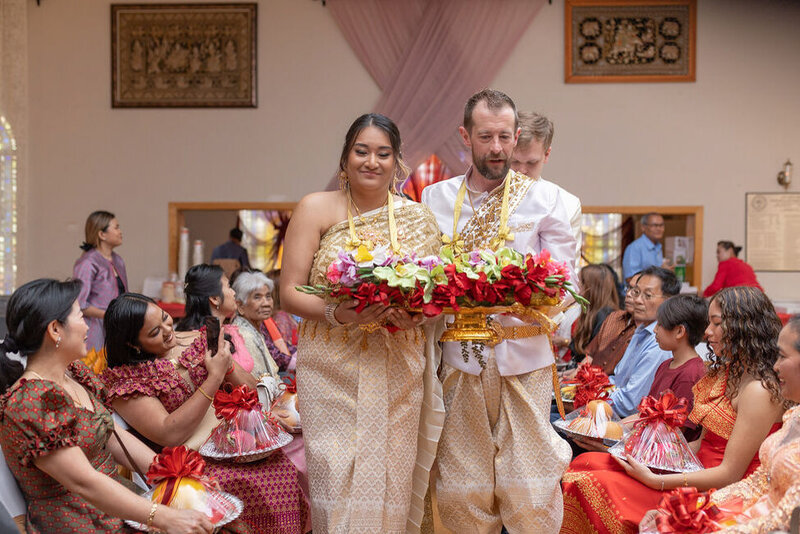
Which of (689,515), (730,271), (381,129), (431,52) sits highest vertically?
(431,52)

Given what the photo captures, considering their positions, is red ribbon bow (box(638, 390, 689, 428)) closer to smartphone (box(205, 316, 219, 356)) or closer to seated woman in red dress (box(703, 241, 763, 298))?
smartphone (box(205, 316, 219, 356))

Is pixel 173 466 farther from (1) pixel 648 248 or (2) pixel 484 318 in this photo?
(1) pixel 648 248

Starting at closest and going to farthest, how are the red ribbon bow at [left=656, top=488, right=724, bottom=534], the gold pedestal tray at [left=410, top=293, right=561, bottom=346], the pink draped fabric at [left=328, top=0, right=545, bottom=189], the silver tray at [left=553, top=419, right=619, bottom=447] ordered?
1. the red ribbon bow at [left=656, top=488, right=724, bottom=534]
2. the gold pedestal tray at [left=410, top=293, right=561, bottom=346]
3. the silver tray at [left=553, top=419, right=619, bottom=447]
4. the pink draped fabric at [left=328, top=0, right=545, bottom=189]

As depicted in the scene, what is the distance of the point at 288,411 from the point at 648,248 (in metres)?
8.14

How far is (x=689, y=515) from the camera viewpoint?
241 centimetres

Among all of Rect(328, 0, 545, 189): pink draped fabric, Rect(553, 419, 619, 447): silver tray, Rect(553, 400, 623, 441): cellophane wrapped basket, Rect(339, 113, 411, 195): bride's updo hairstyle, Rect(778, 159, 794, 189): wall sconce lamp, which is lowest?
Rect(553, 419, 619, 447): silver tray

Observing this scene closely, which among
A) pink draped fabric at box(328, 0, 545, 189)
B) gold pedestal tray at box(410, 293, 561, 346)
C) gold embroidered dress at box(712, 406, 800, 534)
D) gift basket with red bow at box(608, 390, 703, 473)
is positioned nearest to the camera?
gold embroidered dress at box(712, 406, 800, 534)

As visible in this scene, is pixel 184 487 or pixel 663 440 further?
pixel 663 440

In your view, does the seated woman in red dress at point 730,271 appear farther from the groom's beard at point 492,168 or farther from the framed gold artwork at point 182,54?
the groom's beard at point 492,168

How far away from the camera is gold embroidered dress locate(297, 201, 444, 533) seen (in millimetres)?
2959

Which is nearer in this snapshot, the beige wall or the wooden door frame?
the beige wall

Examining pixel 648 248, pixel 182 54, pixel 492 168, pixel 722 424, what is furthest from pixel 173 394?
pixel 182 54

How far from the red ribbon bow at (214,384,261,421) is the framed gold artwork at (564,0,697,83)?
8989 millimetres

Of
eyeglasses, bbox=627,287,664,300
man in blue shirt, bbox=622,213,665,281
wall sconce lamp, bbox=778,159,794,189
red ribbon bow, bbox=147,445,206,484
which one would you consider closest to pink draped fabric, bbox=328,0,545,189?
man in blue shirt, bbox=622,213,665,281
